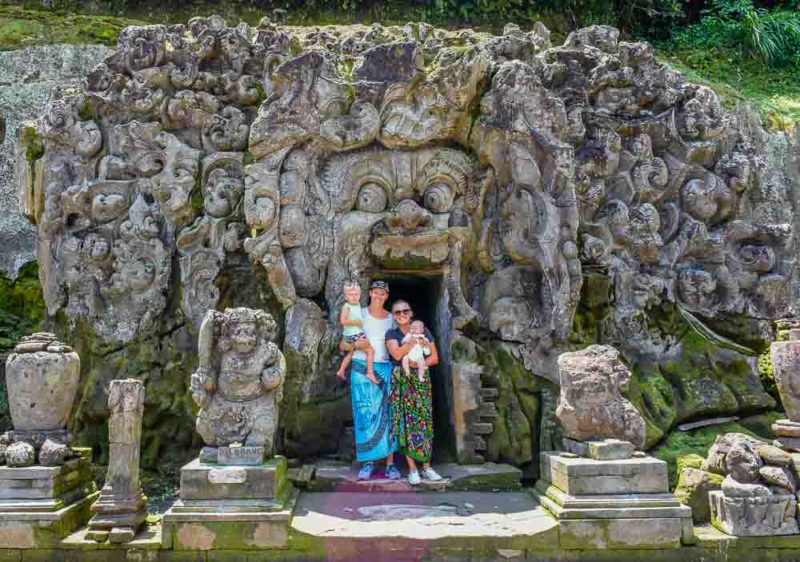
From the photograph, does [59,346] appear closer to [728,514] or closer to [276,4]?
[728,514]

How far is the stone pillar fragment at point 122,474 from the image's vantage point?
598cm

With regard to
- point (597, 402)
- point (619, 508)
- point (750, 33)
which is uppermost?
point (750, 33)

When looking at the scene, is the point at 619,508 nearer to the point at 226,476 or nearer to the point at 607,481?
the point at 607,481

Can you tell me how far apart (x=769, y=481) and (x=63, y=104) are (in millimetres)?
9184

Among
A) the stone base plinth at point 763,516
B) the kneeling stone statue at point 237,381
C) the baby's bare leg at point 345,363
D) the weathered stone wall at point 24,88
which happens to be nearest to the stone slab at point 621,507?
the stone base plinth at point 763,516

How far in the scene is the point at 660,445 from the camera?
8.58 meters

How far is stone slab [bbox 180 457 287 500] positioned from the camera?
5.92m

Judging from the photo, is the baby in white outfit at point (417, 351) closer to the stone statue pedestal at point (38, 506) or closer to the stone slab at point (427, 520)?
the stone slab at point (427, 520)

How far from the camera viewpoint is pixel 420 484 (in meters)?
7.12

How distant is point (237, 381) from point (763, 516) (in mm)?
4791

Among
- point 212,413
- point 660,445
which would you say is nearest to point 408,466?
point 212,413

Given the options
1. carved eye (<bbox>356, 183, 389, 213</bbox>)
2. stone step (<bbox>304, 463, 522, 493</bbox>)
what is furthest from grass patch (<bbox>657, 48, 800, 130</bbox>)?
stone step (<bbox>304, 463, 522, 493</bbox>)

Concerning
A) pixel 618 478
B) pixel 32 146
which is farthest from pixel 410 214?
pixel 32 146

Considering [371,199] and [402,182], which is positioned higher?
[402,182]
